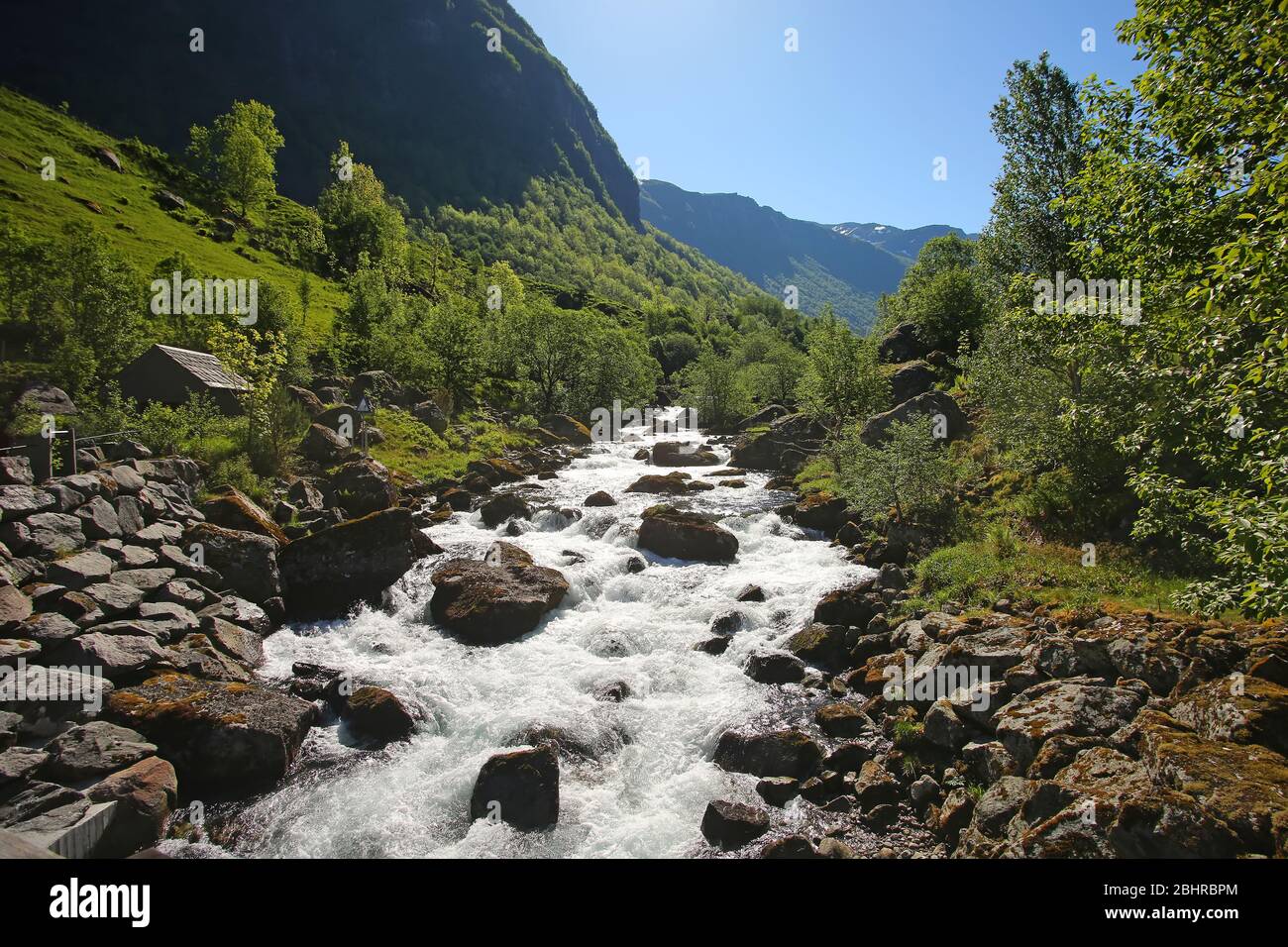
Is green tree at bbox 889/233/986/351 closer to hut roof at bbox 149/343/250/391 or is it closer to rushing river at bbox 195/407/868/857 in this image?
rushing river at bbox 195/407/868/857

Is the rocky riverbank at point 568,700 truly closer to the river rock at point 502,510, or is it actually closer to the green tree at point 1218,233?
the green tree at point 1218,233

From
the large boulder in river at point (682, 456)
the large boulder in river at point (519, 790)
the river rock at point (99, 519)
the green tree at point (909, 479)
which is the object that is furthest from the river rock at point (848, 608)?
the large boulder in river at point (682, 456)

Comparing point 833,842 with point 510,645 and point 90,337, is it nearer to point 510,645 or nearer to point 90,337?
point 510,645

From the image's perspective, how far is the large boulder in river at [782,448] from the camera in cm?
4638

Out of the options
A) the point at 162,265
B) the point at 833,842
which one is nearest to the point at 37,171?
the point at 162,265

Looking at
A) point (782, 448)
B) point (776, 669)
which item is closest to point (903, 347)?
point (782, 448)

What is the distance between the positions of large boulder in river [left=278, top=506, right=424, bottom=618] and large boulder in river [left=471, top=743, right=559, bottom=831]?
11.0m

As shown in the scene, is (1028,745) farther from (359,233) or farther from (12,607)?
(359,233)

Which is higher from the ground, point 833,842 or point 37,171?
point 37,171

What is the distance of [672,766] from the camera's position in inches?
573

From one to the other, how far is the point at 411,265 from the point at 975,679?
111 metres

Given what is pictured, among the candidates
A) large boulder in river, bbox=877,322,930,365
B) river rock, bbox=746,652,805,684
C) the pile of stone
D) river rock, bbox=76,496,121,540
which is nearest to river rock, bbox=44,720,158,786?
river rock, bbox=76,496,121,540

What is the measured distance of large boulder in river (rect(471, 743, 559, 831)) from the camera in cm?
1279

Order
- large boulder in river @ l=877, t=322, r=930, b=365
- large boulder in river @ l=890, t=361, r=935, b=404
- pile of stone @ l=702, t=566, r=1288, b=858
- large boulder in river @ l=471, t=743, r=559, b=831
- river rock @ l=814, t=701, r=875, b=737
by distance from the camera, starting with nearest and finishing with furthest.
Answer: pile of stone @ l=702, t=566, r=1288, b=858
large boulder in river @ l=471, t=743, r=559, b=831
river rock @ l=814, t=701, r=875, b=737
large boulder in river @ l=890, t=361, r=935, b=404
large boulder in river @ l=877, t=322, r=930, b=365
